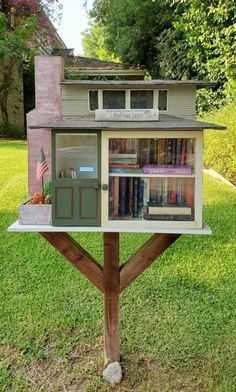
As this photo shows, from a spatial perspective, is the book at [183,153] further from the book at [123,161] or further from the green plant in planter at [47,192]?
the green plant in planter at [47,192]

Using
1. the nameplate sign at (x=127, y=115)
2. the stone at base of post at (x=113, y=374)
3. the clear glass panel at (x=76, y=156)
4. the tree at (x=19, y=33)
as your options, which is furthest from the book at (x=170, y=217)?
the tree at (x=19, y=33)

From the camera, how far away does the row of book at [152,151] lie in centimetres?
156

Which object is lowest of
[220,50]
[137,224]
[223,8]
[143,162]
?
[137,224]

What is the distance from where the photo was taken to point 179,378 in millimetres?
2088

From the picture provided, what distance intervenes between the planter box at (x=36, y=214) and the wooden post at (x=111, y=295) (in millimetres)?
401

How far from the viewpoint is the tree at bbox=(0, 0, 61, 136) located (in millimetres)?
9468

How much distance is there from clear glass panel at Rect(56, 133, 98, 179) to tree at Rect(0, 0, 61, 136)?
337 inches

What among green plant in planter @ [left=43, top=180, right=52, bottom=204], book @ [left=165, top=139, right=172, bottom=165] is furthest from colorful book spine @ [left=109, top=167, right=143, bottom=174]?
green plant in planter @ [left=43, top=180, right=52, bottom=204]

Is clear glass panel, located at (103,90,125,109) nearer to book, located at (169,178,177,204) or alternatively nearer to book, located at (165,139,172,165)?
book, located at (165,139,172,165)

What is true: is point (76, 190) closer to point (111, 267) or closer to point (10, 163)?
point (111, 267)

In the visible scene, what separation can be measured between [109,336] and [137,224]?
80 centimetres

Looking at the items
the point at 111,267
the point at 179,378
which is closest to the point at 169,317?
the point at 179,378

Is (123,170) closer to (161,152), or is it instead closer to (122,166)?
(122,166)

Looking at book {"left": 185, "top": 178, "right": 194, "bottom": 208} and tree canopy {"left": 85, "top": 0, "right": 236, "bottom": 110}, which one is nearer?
book {"left": 185, "top": 178, "right": 194, "bottom": 208}
